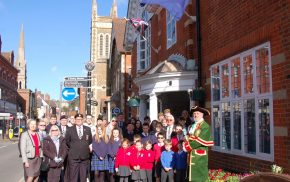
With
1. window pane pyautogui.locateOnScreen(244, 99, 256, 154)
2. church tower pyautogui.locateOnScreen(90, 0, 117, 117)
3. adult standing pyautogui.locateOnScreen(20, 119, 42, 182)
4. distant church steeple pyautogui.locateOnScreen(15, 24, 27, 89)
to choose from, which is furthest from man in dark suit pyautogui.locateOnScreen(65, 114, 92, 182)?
distant church steeple pyautogui.locateOnScreen(15, 24, 27, 89)

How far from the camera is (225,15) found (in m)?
9.10

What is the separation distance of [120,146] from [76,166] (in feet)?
3.70

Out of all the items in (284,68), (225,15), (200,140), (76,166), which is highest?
(225,15)

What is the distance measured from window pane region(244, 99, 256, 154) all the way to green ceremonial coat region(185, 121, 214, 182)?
185 cm

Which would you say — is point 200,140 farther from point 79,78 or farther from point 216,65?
point 79,78

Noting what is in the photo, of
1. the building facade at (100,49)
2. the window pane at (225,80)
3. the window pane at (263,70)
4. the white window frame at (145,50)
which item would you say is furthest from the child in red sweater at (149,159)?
the building facade at (100,49)

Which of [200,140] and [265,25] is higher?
[265,25]

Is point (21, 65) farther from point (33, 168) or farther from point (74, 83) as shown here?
point (33, 168)

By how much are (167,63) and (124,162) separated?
4507 millimetres

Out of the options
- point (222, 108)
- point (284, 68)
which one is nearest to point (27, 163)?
point (222, 108)

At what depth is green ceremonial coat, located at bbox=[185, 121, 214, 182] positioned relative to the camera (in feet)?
20.6

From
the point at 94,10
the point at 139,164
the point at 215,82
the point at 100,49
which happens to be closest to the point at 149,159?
the point at 139,164

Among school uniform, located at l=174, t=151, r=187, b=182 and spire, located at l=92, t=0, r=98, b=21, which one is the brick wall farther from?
spire, located at l=92, t=0, r=98, b=21

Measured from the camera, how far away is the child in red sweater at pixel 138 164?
8.66 m
